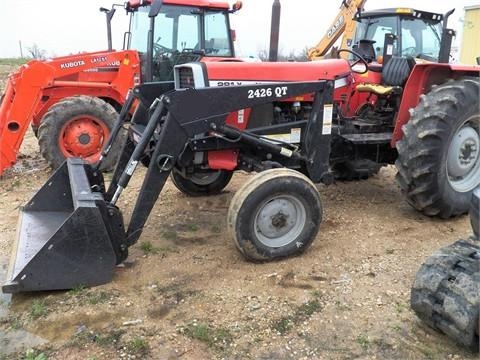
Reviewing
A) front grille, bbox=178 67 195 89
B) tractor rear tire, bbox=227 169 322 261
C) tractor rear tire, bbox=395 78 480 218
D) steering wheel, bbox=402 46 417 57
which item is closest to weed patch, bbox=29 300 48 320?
tractor rear tire, bbox=227 169 322 261

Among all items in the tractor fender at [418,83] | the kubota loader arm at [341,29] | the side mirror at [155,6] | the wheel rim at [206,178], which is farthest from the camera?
the kubota loader arm at [341,29]

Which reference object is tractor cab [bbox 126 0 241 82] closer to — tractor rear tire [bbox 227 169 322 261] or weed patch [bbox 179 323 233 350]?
tractor rear tire [bbox 227 169 322 261]

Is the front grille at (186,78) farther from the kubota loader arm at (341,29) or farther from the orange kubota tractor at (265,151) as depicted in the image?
the kubota loader arm at (341,29)

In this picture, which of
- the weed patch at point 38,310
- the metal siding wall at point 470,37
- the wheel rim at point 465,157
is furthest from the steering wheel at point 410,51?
the metal siding wall at point 470,37

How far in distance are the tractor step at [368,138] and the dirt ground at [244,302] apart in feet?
2.54

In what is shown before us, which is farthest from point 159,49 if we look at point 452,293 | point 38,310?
point 452,293

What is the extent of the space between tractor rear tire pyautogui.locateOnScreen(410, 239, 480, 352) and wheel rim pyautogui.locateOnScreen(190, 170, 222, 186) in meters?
3.09

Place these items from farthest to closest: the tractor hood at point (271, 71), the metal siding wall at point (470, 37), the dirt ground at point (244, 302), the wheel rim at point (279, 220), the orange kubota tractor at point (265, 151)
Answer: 1. the metal siding wall at point (470, 37)
2. the tractor hood at point (271, 71)
3. the wheel rim at point (279, 220)
4. the orange kubota tractor at point (265, 151)
5. the dirt ground at point (244, 302)

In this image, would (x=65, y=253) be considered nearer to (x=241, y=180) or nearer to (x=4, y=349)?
(x=4, y=349)

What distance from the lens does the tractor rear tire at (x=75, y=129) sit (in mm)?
6832

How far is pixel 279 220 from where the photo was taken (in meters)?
3.99

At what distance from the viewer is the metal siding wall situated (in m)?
14.8

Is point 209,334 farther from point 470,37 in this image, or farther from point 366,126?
point 470,37

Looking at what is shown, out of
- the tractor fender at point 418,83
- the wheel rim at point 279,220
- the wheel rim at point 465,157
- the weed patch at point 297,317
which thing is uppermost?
the tractor fender at point 418,83
